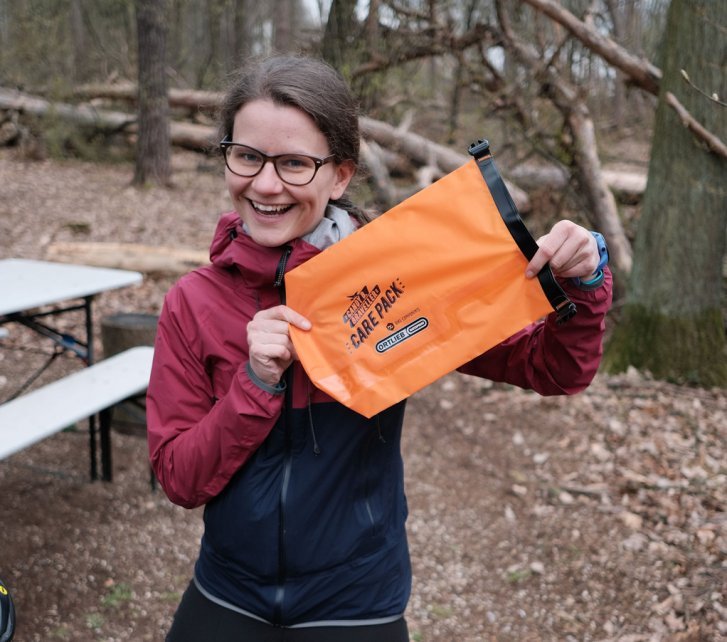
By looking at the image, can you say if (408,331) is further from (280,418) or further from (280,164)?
(280,164)

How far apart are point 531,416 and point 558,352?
377cm

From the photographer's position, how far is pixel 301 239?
62.5 inches

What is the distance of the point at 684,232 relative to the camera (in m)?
5.16

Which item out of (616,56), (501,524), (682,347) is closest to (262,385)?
(501,524)

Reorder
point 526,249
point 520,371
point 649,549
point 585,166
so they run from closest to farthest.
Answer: point 526,249 < point 520,371 < point 649,549 < point 585,166

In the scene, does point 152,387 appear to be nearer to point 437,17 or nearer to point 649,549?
point 649,549

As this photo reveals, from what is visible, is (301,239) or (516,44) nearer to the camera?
(301,239)

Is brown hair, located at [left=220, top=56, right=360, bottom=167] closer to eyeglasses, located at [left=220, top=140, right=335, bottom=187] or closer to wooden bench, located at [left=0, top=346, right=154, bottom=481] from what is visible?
eyeglasses, located at [left=220, top=140, right=335, bottom=187]

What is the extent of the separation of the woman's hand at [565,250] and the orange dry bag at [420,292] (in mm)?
20

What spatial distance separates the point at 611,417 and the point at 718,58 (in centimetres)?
254

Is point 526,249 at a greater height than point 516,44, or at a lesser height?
greater

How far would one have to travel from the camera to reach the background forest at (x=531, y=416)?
11.5ft

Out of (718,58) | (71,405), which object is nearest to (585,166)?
(718,58)

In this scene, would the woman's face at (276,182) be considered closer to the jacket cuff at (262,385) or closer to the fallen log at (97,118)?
the jacket cuff at (262,385)
